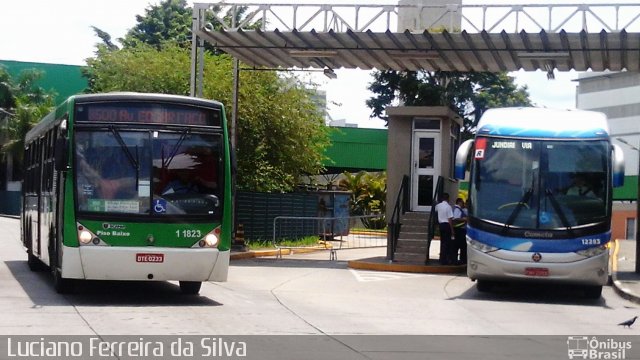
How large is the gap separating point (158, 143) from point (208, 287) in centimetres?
439

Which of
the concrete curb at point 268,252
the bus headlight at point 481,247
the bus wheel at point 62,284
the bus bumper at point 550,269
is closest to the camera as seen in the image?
the bus wheel at point 62,284

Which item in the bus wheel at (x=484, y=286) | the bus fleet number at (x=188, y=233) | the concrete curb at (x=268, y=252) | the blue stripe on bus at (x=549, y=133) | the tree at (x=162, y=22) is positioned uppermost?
the tree at (x=162, y=22)

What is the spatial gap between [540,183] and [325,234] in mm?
17201

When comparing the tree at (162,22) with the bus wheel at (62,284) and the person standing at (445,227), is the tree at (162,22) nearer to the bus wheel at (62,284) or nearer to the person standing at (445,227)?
the person standing at (445,227)

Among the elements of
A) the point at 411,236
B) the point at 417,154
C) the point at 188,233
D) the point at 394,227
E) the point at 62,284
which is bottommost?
the point at 62,284

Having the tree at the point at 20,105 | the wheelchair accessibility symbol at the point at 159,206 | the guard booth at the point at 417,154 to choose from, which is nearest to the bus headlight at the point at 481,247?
the wheelchair accessibility symbol at the point at 159,206

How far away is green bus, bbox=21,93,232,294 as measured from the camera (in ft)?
47.3

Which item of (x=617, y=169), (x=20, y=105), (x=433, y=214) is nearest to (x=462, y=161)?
(x=617, y=169)

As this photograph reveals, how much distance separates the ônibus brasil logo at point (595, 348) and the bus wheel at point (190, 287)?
20.7ft

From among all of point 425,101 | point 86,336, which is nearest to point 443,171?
point 86,336

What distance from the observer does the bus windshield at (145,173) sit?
1455 centimetres

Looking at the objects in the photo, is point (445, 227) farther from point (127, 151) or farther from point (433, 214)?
point (127, 151)

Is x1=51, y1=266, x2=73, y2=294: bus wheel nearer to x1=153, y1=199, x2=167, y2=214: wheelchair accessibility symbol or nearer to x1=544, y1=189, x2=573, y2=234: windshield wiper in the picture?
x1=153, y1=199, x2=167, y2=214: wheelchair accessibility symbol

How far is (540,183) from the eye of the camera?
59.2 ft
